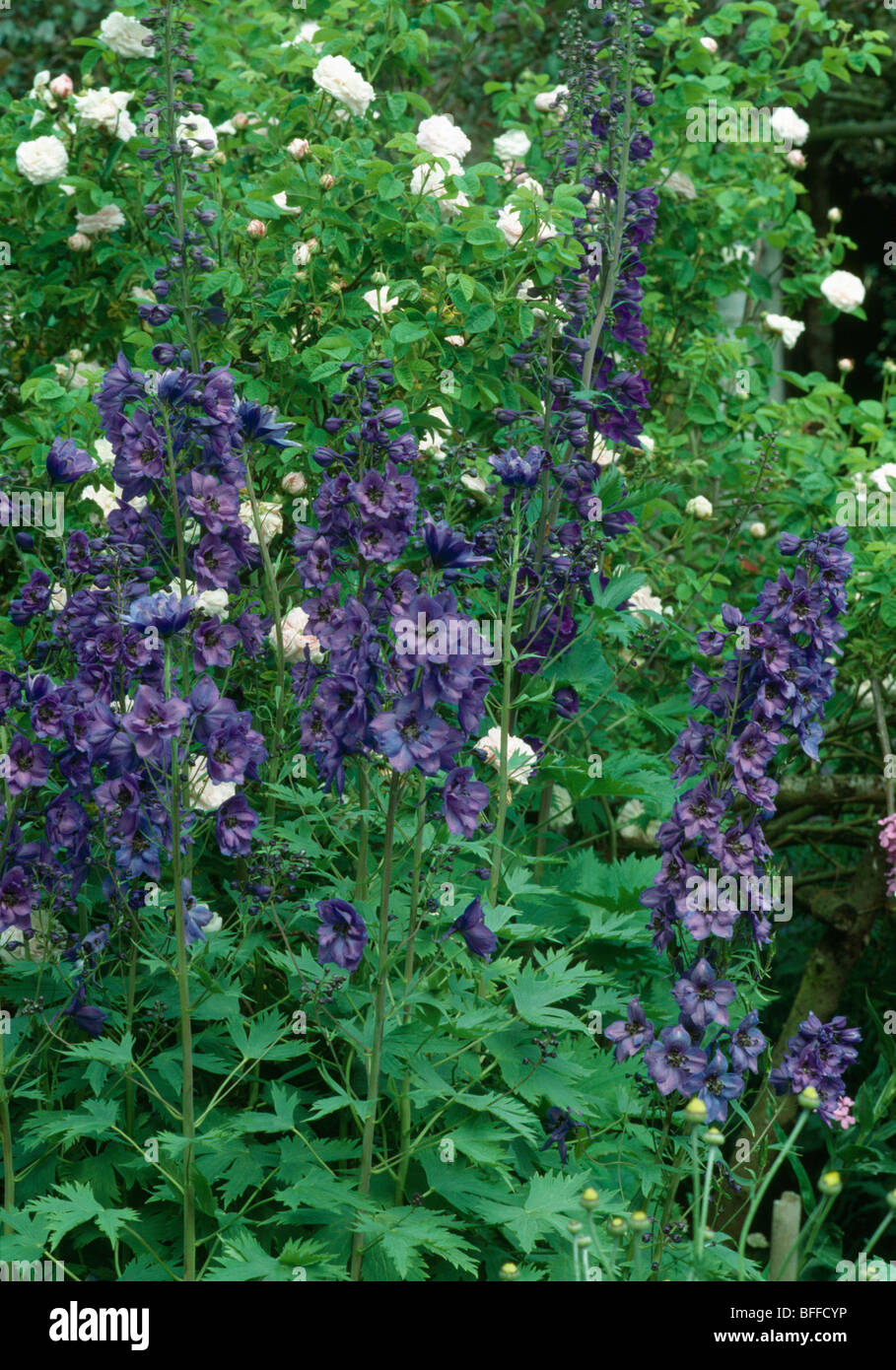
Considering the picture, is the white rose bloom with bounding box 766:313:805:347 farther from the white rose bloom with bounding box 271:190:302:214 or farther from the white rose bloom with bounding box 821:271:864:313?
the white rose bloom with bounding box 271:190:302:214

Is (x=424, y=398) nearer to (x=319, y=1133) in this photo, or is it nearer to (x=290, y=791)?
(x=290, y=791)

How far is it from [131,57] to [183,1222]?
10.5 feet

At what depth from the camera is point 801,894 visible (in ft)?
14.4

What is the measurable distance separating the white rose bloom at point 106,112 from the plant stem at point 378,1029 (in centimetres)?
243

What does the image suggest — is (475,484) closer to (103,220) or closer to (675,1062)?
(103,220)

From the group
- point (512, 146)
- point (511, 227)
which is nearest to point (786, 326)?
point (512, 146)

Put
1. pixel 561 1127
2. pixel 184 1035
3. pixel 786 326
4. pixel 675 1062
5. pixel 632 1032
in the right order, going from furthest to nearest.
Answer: pixel 786 326
pixel 561 1127
pixel 632 1032
pixel 675 1062
pixel 184 1035

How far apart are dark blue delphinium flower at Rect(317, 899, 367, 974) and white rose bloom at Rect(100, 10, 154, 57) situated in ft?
9.33

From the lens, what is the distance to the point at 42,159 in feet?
12.4

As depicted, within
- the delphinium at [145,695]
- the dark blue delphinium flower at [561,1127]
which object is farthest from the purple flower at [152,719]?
the dark blue delphinium flower at [561,1127]

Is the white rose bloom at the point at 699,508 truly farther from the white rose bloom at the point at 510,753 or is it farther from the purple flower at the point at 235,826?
the purple flower at the point at 235,826

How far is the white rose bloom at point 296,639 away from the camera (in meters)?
3.14

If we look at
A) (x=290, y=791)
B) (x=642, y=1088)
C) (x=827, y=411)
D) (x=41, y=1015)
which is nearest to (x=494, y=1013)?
(x=642, y=1088)

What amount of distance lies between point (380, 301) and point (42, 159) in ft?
3.75
